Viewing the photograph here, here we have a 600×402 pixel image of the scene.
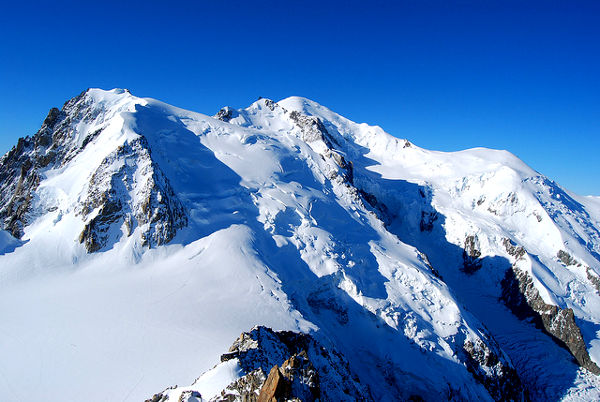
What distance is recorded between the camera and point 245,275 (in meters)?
36.1

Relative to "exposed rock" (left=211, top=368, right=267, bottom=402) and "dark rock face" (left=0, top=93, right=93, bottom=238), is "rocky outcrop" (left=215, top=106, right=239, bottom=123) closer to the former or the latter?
"dark rock face" (left=0, top=93, right=93, bottom=238)

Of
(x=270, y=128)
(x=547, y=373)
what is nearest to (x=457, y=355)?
(x=547, y=373)

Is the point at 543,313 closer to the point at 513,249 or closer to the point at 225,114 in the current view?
the point at 513,249

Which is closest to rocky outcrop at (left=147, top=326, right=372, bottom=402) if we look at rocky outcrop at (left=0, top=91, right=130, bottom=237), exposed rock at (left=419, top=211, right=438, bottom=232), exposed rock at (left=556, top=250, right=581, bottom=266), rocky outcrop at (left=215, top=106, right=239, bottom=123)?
rocky outcrop at (left=0, top=91, right=130, bottom=237)

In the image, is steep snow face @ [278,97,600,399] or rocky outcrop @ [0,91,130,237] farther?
steep snow face @ [278,97,600,399]

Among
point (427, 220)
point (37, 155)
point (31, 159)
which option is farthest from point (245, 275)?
point (427, 220)

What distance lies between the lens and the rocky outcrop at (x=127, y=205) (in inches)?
1524

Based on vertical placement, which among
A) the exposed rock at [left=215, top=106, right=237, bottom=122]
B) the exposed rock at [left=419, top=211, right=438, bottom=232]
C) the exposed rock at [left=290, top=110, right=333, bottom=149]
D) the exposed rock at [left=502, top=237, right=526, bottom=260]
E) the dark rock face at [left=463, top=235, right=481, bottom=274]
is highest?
the exposed rock at [left=215, top=106, right=237, bottom=122]

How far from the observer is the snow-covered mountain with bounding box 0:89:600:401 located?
1037 inches

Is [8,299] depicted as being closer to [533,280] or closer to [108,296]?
[108,296]

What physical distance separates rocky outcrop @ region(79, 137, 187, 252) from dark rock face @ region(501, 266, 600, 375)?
53983 millimetres

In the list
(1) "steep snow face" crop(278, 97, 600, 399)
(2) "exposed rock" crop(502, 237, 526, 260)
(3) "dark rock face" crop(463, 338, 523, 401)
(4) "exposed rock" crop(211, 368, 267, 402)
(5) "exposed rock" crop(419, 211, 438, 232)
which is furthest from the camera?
(5) "exposed rock" crop(419, 211, 438, 232)

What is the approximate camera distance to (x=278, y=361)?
70.0 ft

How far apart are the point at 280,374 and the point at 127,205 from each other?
31.8 meters
